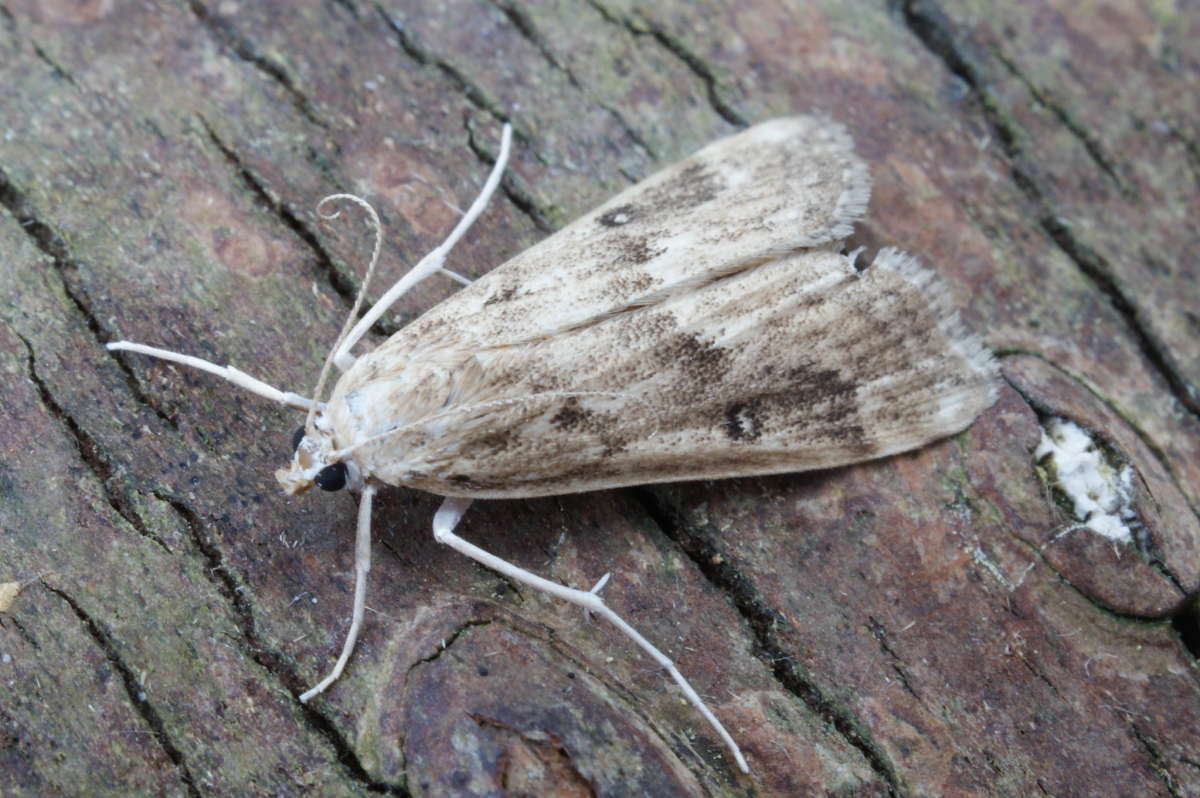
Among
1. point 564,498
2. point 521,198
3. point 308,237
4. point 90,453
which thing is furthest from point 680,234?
point 90,453

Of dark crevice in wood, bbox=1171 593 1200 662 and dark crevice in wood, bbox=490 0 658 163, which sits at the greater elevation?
dark crevice in wood, bbox=490 0 658 163

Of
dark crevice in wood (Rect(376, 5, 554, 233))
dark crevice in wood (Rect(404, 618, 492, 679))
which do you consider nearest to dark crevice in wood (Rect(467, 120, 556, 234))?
dark crevice in wood (Rect(376, 5, 554, 233))

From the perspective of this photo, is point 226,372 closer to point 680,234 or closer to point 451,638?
point 451,638

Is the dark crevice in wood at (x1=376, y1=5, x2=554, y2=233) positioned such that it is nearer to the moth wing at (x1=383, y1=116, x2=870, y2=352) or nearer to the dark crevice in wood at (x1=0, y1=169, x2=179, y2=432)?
the moth wing at (x1=383, y1=116, x2=870, y2=352)

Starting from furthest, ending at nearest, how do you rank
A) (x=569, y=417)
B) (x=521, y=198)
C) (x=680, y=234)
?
(x=521, y=198), (x=680, y=234), (x=569, y=417)

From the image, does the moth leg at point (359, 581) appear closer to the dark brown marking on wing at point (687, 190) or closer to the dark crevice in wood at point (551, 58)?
the dark brown marking on wing at point (687, 190)

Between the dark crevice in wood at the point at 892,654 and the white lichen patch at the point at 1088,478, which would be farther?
the white lichen patch at the point at 1088,478

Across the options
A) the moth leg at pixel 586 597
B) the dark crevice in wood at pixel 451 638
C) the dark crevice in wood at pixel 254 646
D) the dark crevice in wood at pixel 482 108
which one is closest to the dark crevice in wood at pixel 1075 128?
the dark crevice in wood at pixel 482 108
